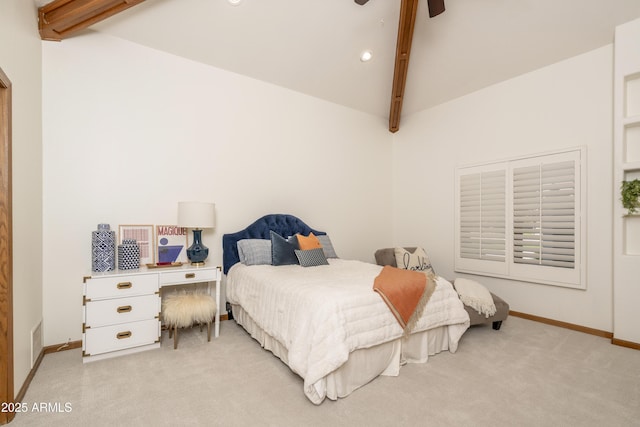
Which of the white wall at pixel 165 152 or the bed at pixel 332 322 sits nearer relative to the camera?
the bed at pixel 332 322

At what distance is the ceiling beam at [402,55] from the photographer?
3292mm

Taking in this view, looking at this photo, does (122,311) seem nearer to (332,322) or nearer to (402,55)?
(332,322)

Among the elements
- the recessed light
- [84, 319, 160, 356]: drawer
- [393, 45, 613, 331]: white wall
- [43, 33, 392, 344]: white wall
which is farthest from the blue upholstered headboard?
the recessed light

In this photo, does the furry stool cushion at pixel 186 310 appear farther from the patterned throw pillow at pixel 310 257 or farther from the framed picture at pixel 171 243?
the patterned throw pillow at pixel 310 257

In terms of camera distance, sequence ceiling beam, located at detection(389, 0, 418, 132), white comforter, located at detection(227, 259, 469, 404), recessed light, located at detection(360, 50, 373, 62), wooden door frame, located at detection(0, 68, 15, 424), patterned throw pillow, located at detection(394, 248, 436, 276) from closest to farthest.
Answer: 1. wooden door frame, located at detection(0, 68, 15, 424)
2. white comforter, located at detection(227, 259, 469, 404)
3. ceiling beam, located at detection(389, 0, 418, 132)
4. recessed light, located at detection(360, 50, 373, 62)
5. patterned throw pillow, located at detection(394, 248, 436, 276)

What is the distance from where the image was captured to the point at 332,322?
6.51 feet

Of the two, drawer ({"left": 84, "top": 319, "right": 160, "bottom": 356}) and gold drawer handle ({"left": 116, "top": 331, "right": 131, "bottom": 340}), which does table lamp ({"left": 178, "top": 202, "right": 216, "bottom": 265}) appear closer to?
drawer ({"left": 84, "top": 319, "right": 160, "bottom": 356})

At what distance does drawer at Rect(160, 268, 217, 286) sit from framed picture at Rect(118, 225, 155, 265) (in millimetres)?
500

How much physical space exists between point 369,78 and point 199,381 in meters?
4.13

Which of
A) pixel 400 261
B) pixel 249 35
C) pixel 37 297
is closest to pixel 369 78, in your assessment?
pixel 249 35

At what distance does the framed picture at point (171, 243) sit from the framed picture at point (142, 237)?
65mm

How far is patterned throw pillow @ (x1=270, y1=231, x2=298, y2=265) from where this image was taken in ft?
11.1

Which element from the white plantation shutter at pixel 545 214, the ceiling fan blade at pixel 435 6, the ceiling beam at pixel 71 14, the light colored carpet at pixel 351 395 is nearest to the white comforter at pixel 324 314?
the light colored carpet at pixel 351 395

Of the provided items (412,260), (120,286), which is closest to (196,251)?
(120,286)
